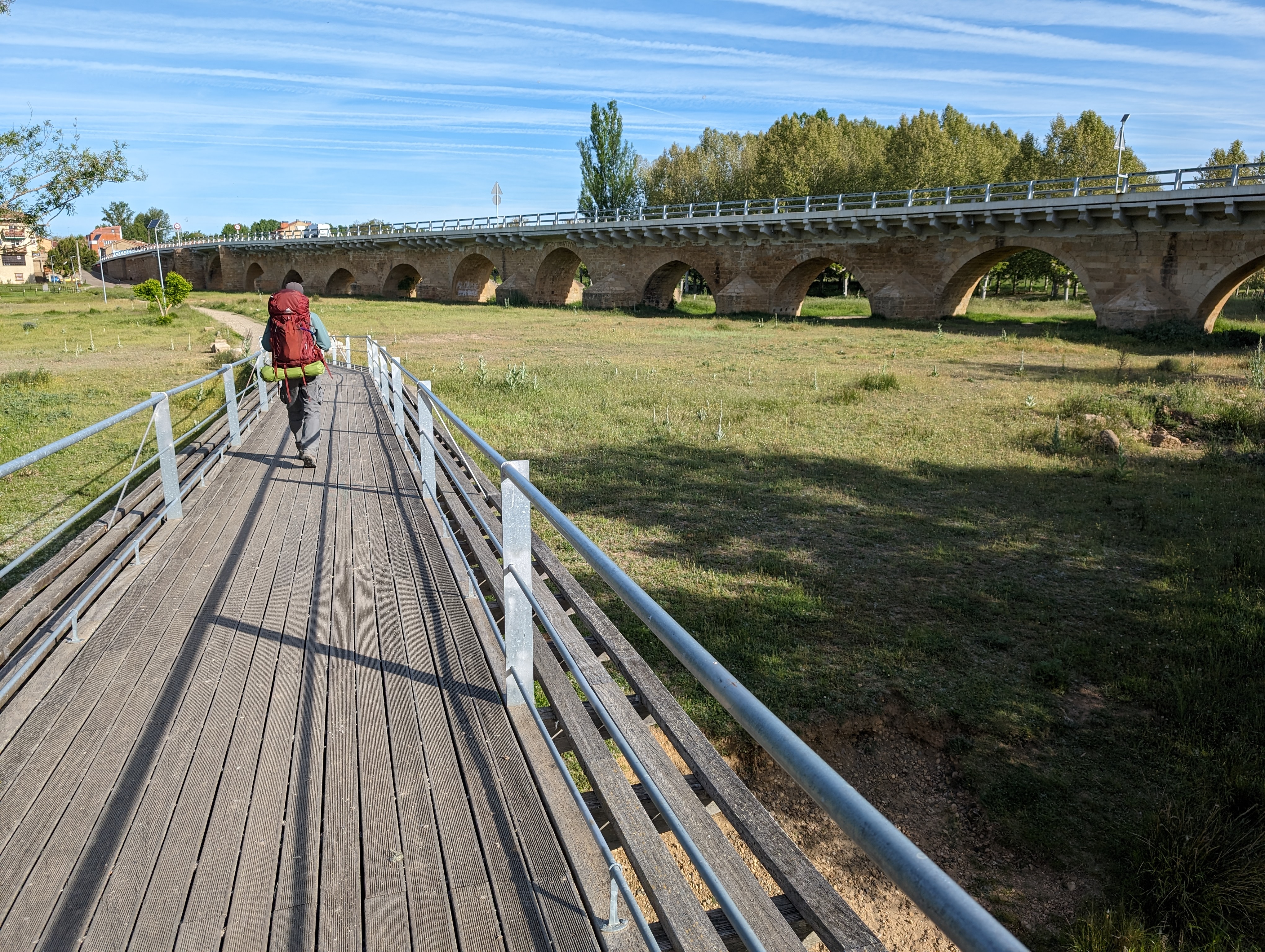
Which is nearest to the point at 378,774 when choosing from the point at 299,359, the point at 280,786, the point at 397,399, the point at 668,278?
the point at 280,786

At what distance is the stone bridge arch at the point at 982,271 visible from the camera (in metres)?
27.3

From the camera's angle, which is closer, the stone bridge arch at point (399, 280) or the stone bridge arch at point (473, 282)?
the stone bridge arch at point (473, 282)

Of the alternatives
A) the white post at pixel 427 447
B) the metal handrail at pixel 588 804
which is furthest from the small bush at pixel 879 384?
the metal handrail at pixel 588 804

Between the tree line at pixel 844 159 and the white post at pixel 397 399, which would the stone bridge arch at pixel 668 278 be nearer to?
the tree line at pixel 844 159

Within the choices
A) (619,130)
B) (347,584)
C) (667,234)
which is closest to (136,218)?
(619,130)

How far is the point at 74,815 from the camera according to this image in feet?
8.42

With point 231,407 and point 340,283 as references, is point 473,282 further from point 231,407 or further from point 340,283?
point 231,407

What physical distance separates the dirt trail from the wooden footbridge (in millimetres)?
19441

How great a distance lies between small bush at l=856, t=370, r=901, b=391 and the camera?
50.8 ft

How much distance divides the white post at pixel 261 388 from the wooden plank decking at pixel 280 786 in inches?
283

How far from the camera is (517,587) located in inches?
125

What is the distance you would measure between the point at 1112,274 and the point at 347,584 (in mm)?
28434

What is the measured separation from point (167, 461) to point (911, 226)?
99.4ft

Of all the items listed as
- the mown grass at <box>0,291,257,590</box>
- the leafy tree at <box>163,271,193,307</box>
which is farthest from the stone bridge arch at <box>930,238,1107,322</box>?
the leafy tree at <box>163,271,193,307</box>
